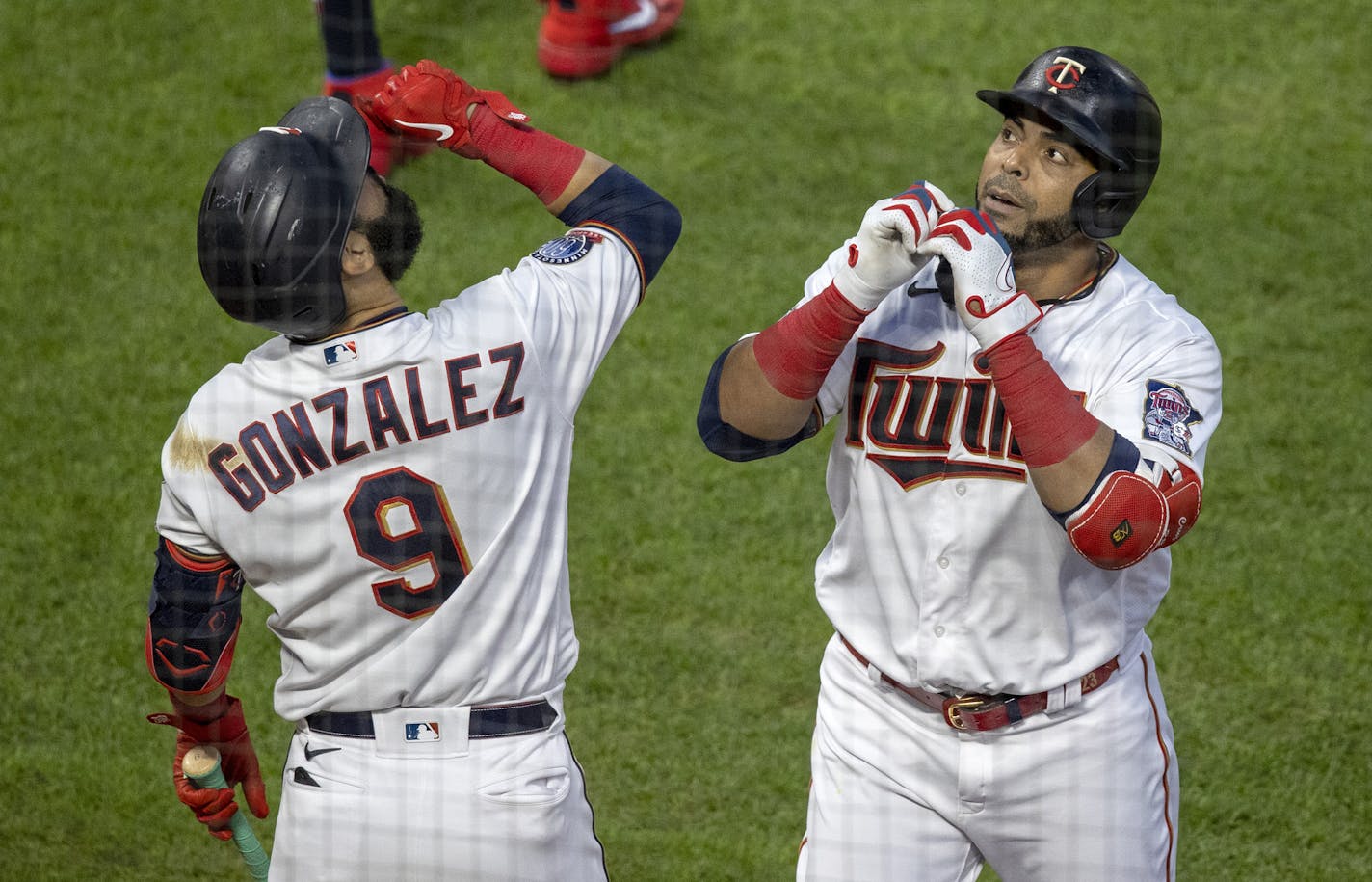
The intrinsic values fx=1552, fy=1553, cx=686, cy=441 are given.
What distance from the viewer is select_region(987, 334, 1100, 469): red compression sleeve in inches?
103

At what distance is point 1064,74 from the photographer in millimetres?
2969

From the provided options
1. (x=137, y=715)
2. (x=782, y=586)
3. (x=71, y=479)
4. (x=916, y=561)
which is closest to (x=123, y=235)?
(x=71, y=479)

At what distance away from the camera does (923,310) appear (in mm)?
3080

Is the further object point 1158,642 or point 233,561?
point 1158,642

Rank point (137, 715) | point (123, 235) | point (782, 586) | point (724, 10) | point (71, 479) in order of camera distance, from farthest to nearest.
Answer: point (724, 10)
point (123, 235)
point (71, 479)
point (782, 586)
point (137, 715)

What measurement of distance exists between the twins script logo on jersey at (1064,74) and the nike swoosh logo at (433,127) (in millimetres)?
1153

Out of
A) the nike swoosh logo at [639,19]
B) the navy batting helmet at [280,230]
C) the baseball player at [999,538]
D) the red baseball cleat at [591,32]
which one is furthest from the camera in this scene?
the nike swoosh logo at [639,19]

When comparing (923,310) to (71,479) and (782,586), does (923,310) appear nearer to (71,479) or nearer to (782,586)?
(782,586)

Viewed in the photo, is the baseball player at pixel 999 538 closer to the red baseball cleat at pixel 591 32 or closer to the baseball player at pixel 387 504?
the baseball player at pixel 387 504

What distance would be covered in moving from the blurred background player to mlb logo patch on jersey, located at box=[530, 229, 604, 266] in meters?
4.32

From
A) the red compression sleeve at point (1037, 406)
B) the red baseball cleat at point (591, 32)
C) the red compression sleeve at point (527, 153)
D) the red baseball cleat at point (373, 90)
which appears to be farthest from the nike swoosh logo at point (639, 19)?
the red compression sleeve at point (1037, 406)

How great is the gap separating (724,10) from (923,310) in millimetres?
5832

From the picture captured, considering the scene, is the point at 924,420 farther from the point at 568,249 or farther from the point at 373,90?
the point at 373,90

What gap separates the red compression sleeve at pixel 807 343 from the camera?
2783 mm
